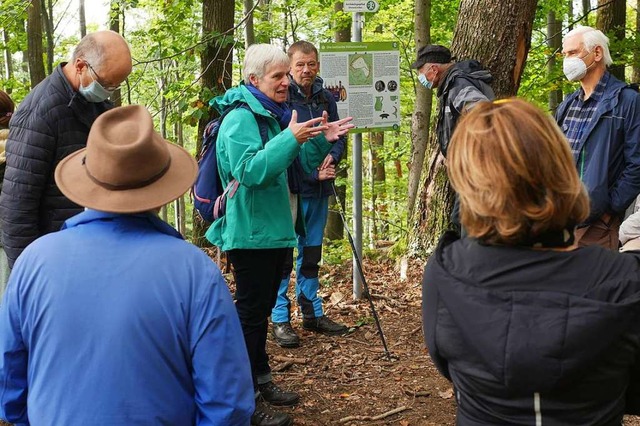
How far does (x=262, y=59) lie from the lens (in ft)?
12.7

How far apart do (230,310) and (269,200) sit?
2051 mm

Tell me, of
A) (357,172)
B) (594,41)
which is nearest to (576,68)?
(594,41)

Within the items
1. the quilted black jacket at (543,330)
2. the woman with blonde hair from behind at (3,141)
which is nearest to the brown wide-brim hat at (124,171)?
the quilted black jacket at (543,330)

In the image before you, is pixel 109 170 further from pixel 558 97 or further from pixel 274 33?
pixel 558 97

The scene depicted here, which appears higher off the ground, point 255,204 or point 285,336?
point 255,204

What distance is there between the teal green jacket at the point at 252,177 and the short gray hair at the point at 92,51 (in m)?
0.73

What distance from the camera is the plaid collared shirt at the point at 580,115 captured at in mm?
4539

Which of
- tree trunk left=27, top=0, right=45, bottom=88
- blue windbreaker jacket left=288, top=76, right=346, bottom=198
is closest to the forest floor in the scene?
blue windbreaker jacket left=288, top=76, right=346, bottom=198

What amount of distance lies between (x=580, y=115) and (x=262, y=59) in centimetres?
234

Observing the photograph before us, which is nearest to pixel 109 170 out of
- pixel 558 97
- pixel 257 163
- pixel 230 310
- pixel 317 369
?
pixel 230 310

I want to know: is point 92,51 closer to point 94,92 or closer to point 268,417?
point 94,92

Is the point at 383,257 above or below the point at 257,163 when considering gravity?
below

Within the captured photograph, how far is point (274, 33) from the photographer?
13.6m

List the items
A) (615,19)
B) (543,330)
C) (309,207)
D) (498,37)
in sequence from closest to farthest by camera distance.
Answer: (543,330)
(309,207)
(498,37)
(615,19)
